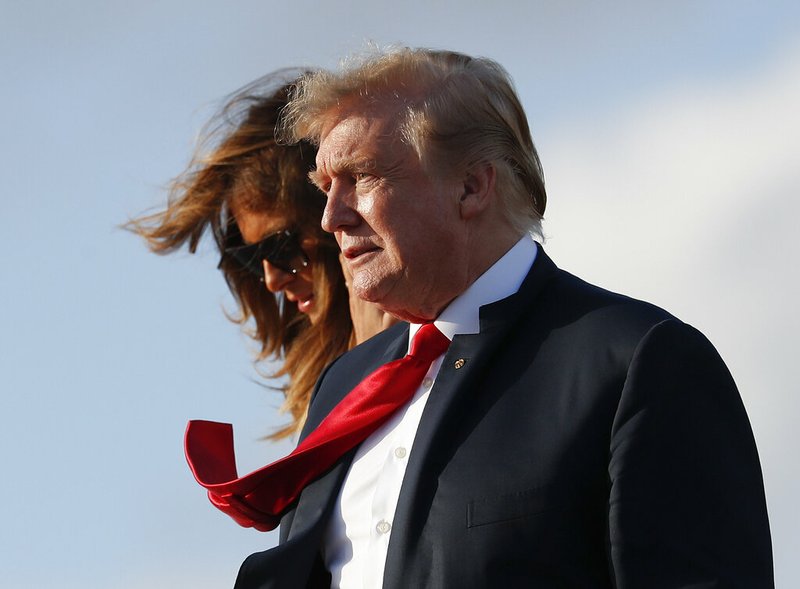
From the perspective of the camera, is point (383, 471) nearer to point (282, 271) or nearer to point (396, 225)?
point (396, 225)

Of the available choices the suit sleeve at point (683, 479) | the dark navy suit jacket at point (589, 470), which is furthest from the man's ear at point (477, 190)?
the suit sleeve at point (683, 479)

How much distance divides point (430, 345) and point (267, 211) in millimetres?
2687

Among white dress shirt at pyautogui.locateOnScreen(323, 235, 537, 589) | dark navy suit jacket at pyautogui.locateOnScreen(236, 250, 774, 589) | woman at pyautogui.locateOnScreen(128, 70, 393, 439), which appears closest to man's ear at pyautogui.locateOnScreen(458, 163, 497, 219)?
white dress shirt at pyautogui.locateOnScreen(323, 235, 537, 589)

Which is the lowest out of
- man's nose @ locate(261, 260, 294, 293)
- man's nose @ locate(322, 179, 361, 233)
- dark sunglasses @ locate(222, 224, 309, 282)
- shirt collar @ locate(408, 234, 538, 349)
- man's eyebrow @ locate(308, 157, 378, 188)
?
shirt collar @ locate(408, 234, 538, 349)

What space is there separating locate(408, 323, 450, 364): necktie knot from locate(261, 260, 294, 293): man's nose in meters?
2.55

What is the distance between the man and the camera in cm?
346

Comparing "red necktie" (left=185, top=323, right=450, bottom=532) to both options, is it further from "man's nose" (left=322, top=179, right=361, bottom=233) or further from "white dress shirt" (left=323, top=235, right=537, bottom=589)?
"man's nose" (left=322, top=179, right=361, bottom=233)

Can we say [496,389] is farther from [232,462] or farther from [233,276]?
[233,276]

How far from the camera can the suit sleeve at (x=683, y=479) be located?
340 cm

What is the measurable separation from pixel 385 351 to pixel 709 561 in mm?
1358

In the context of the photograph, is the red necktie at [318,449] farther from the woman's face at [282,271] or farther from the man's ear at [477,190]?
the woman's face at [282,271]

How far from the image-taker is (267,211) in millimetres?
6629

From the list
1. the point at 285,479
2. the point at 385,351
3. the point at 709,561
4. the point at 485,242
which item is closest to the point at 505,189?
the point at 485,242

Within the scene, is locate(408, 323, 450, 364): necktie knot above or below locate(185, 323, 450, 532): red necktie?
above
